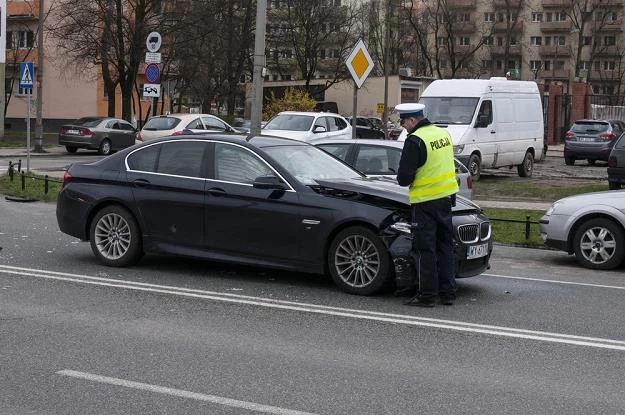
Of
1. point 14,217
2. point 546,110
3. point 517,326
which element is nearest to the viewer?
point 517,326

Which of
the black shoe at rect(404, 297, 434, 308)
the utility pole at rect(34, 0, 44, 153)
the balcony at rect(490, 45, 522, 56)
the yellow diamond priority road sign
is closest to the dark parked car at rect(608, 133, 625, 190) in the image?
the yellow diamond priority road sign

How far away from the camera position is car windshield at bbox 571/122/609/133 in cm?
3488

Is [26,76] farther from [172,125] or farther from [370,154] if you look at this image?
[370,154]

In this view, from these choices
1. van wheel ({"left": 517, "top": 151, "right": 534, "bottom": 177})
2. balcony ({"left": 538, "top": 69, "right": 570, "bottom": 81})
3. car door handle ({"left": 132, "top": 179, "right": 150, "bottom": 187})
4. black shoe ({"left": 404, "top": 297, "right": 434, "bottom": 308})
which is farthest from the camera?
balcony ({"left": 538, "top": 69, "right": 570, "bottom": 81})

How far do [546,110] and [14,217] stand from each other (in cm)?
3629

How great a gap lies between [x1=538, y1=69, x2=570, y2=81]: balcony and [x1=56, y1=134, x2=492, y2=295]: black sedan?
99.9 metres

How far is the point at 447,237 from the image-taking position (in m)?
8.78

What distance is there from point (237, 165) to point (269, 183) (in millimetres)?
619

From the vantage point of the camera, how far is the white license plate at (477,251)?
364 inches

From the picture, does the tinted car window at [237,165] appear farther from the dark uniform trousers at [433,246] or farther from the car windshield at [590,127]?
the car windshield at [590,127]

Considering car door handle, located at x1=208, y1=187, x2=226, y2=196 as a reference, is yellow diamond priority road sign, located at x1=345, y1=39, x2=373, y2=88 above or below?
above

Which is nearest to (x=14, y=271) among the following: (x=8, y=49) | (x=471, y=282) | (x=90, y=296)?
(x=90, y=296)

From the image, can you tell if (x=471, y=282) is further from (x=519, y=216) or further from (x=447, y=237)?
(x=519, y=216)

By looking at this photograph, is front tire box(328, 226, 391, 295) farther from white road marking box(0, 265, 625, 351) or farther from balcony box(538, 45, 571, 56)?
balcony box(538, 45, 571, 56)
